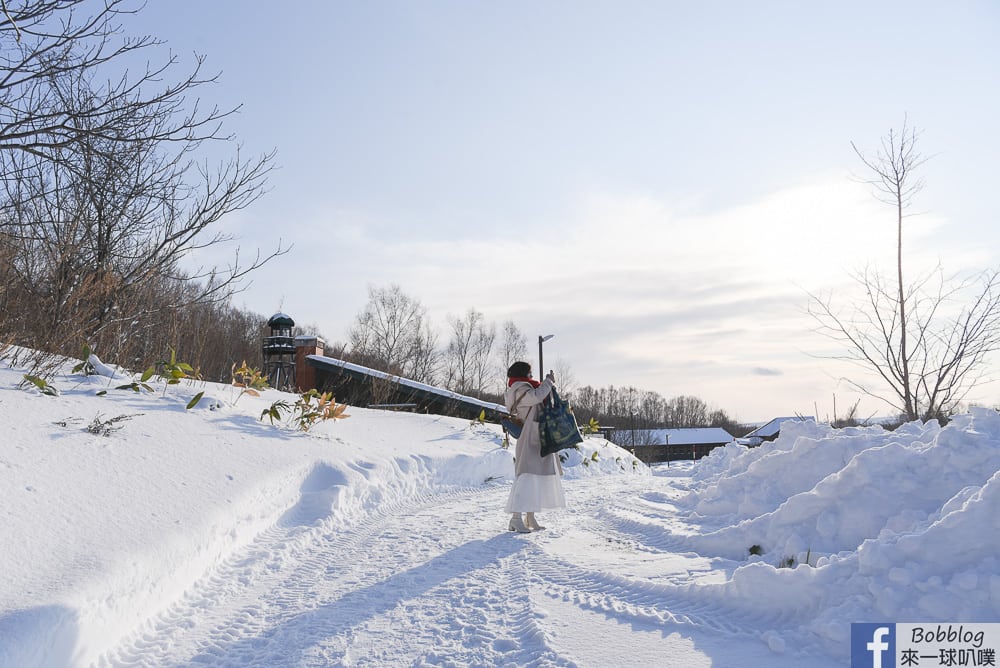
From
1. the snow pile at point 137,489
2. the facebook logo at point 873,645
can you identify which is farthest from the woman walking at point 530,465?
the facebook logo at point 873,645

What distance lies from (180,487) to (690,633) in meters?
4.41

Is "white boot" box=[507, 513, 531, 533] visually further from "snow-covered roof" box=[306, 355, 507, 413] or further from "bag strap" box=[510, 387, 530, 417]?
"snow-covered roof" box=[306, 355, 507, 413]

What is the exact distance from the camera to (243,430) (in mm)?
8023

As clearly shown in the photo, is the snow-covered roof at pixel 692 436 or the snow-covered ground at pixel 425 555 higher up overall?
the snow-covered ground at pixel 425 555

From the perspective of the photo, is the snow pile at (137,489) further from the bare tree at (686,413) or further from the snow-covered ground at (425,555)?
the bare tree at (686,413)

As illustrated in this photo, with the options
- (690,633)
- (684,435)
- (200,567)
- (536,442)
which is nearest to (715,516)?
(536,442)

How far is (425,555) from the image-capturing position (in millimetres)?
5262

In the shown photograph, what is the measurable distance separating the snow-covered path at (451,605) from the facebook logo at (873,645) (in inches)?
6.7

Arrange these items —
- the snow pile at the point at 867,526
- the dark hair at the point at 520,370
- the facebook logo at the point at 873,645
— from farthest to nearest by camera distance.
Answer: the dark hair at the point at 520,370, the snow pile at the point at 867,526, the facebook logo at the point at 873,645

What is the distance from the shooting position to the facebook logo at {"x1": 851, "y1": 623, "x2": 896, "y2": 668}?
2994 millimetres

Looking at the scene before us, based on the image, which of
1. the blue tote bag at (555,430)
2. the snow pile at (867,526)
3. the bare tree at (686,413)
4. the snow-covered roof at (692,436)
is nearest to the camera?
the snow pile at (867,526)

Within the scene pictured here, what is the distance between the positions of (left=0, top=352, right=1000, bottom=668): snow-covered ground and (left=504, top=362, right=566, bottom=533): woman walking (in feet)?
1.03

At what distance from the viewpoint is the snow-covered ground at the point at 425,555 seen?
10.6 feet

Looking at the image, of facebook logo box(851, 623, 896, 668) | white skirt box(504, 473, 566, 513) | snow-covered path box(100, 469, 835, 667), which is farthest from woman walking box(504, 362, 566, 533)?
facebook logo box(851, 623, 896, 668)
